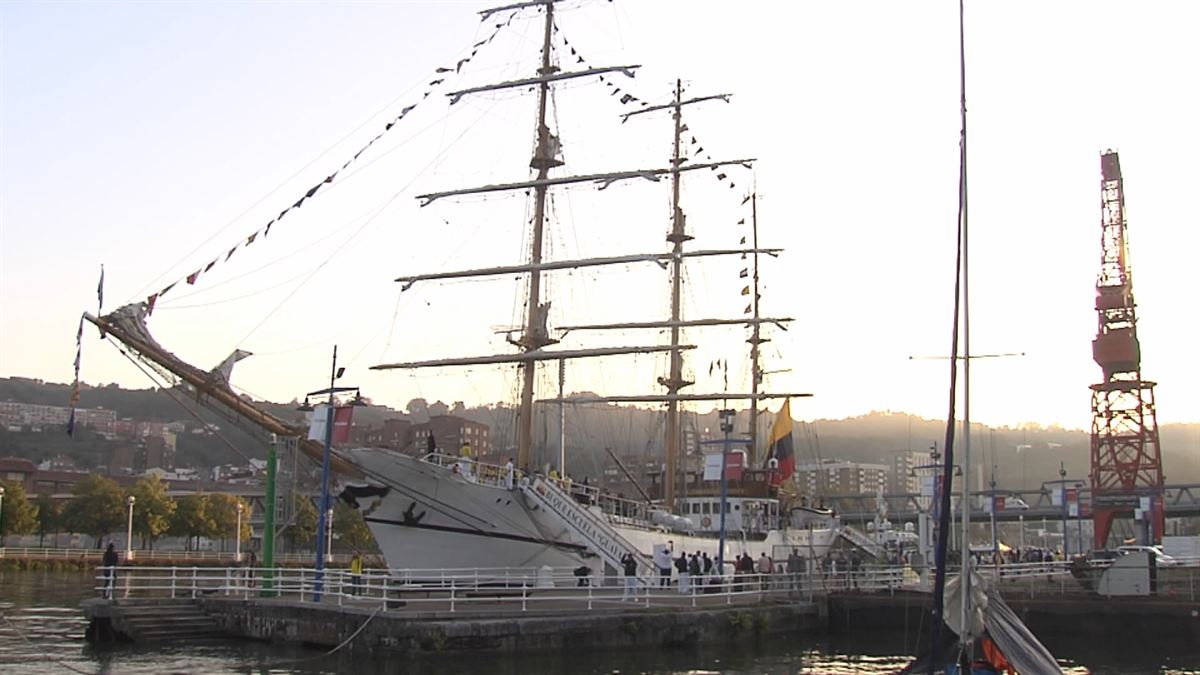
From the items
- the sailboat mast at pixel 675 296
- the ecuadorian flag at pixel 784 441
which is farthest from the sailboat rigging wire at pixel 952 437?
the sailboat mast at pixel 675 296

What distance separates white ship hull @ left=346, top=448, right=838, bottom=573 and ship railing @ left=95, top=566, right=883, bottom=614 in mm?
991

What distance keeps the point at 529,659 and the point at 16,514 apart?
71.6m

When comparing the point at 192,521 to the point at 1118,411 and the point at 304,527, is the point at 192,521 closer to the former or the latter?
the point at 304,527

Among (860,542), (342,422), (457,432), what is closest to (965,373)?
(342,422)

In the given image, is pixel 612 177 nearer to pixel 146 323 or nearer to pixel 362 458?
pixel 362 458

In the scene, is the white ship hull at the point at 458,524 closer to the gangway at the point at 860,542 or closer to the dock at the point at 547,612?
the dock at the point at 547,612

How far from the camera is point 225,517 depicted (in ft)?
308

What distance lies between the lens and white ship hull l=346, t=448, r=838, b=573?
39.2 metres

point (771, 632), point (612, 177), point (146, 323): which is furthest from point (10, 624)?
point (612, 177)

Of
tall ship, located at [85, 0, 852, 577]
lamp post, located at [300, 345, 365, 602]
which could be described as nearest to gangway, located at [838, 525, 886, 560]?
tall ship, located at [85, 0, 852, 577]

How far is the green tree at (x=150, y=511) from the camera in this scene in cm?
8700

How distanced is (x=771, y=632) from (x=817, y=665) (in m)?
4.35

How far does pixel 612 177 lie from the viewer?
47.6 meters

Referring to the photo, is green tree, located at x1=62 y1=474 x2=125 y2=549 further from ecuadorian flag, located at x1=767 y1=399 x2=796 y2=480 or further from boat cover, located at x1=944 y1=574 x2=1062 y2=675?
boat cover, located at x1=944 y1=574 x2=1062 y2=675
